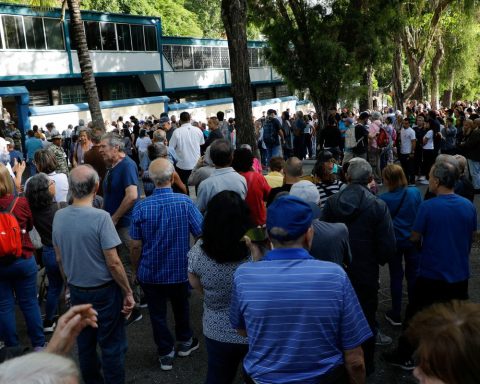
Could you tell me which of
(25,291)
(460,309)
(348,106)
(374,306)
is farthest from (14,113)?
(460,309)

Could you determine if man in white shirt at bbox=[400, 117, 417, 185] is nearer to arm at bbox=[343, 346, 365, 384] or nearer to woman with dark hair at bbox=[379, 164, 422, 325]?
woman with dark hair at bbox=[379, 164, 422, 325]

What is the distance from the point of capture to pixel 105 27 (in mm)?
31188

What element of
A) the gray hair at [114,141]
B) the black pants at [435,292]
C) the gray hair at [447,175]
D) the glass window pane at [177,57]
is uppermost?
the glass window pane at [177,57]

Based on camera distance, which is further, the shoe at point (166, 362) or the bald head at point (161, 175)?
the shoe at point (166, 362)

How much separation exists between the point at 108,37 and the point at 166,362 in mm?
30294

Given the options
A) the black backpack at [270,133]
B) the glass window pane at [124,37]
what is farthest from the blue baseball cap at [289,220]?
the glass window pane at [124,37]

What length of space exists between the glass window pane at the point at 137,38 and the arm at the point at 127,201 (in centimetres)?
3059

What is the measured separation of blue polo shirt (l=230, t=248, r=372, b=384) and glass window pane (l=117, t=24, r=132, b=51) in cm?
3267

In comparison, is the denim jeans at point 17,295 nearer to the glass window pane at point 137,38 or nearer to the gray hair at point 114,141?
the gray hair at point 114,141

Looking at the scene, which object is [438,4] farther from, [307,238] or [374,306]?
[307,238]

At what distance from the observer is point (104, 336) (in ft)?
12.4

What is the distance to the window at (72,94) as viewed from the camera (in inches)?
1244

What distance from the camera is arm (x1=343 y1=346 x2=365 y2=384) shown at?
243 cm

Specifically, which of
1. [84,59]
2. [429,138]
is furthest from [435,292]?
[84,59]
